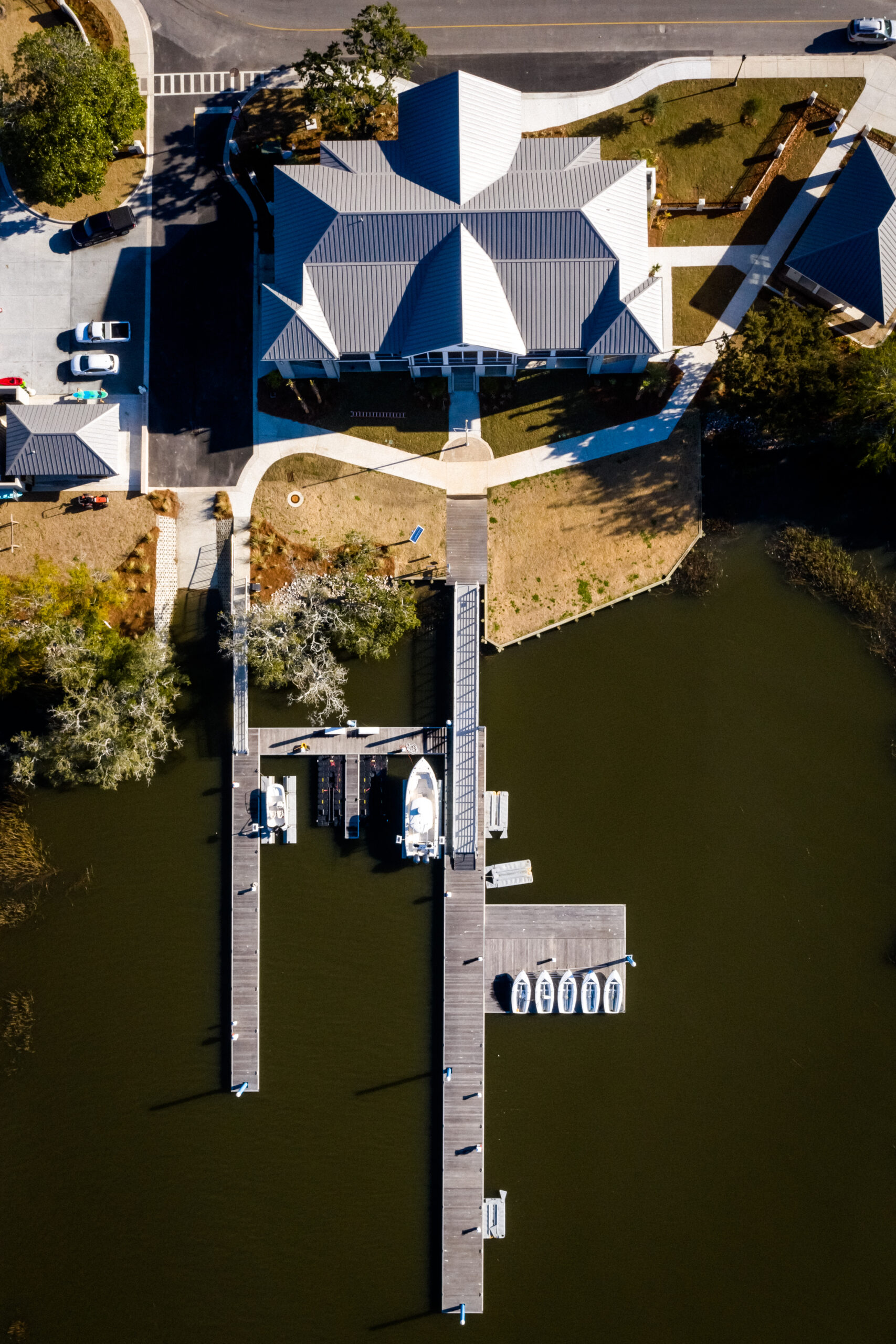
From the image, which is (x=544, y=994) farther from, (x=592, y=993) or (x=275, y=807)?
(x=275, y=807)

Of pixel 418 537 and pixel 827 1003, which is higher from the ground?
pixel 418 537

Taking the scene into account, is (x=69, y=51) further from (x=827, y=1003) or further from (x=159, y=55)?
(x=827, y=1003)

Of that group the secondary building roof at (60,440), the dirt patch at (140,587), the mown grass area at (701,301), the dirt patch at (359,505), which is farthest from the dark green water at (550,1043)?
the secondary building roof at (60,440)

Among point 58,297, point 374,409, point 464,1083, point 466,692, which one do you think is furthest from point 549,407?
point 464,1083

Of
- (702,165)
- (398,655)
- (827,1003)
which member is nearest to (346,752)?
(398,655)

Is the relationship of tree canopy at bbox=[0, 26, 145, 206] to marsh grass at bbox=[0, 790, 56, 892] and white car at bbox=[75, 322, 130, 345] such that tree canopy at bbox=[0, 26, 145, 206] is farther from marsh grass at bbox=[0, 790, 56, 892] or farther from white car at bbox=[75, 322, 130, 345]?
marsh grass at bbox=[0, 790, 56, 892]
